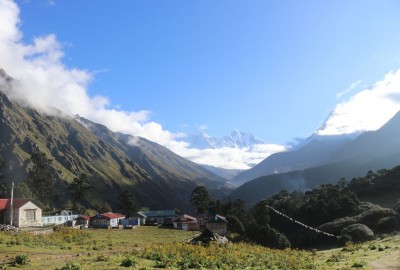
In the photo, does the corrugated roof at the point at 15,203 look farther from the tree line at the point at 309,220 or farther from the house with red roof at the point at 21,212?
the tree line at the point at 309,220

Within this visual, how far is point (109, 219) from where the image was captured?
11244cm

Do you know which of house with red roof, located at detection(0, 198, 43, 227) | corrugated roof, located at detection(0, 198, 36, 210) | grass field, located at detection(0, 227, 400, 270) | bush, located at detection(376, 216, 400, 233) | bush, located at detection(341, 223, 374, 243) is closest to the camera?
grass field, located at detection(0, 227, 400, 270)

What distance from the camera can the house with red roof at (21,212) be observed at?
294ft

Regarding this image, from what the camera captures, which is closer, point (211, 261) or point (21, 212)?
point (211, 261)

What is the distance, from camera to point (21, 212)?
90.8 metres

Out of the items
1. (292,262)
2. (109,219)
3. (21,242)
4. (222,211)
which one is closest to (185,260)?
(292,262)

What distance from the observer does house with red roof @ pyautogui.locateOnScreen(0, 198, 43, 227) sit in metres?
89.6

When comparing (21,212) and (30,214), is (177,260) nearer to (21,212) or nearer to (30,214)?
(21,212)

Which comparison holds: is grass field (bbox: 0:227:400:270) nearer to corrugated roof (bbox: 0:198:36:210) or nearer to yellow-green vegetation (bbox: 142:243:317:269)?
yellow-green vegetation (bbox: 142:243:317:269)

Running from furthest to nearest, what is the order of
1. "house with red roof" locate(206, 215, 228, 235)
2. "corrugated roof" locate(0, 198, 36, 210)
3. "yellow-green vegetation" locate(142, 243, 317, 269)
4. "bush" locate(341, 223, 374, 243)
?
"house with red roof" locate(206, 215, 228, 235) < "corrugated roof" locate(0, 198, 36, 210) < "bush" locate(341, 223, 374, 243) < "yellow-green vegetation" locate(142, 243, 317, 269)

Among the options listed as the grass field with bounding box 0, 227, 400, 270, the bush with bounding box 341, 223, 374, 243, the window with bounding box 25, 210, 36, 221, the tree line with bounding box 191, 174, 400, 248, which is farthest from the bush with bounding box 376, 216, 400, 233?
the window with bounding box 25, 210, 36, 221

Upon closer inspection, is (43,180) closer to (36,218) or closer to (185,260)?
(36,218)

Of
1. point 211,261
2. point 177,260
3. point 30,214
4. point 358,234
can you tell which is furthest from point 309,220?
point 177,260

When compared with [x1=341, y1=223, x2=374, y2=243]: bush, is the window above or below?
above
